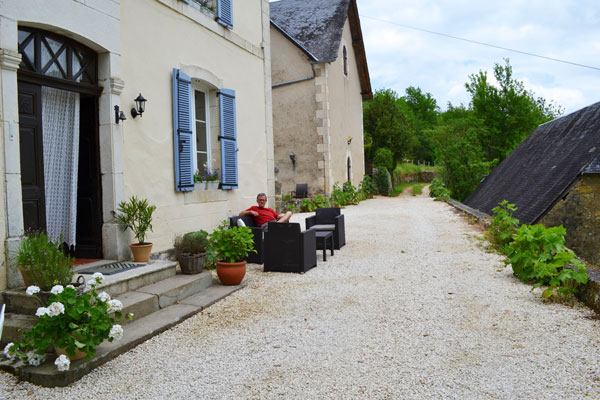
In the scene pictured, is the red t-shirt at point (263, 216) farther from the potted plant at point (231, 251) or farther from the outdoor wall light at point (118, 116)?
the outdoor wall light at point (118, 116)

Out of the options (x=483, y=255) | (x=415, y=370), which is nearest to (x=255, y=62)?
(x=483, y=255)

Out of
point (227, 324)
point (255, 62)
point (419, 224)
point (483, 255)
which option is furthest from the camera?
point (419, 224)

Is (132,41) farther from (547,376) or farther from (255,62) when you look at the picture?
(547,376)

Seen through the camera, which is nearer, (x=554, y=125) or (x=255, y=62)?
(x=255, y=62)

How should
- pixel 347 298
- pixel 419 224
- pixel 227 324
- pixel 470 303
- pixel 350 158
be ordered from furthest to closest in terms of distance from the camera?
pixel 350 158 → pixel 419 224 → pixel 347 298 → pixel 470 303 → pixel 227 324

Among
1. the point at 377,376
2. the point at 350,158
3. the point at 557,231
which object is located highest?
the point at 350,158

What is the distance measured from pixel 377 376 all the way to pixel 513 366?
91 centimetres

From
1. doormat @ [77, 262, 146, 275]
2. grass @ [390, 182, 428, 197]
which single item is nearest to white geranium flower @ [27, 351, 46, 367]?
doormat @ [77, 262, 146, 275]

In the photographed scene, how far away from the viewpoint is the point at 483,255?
670cm

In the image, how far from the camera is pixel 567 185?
8.81 m

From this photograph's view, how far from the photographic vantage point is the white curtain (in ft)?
14.6

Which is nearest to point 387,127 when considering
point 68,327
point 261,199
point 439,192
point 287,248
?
point 439,192

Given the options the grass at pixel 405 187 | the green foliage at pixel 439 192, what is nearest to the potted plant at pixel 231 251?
Answer: the green foliage at pixel 439 192

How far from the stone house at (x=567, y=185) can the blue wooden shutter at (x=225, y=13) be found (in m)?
6.79
